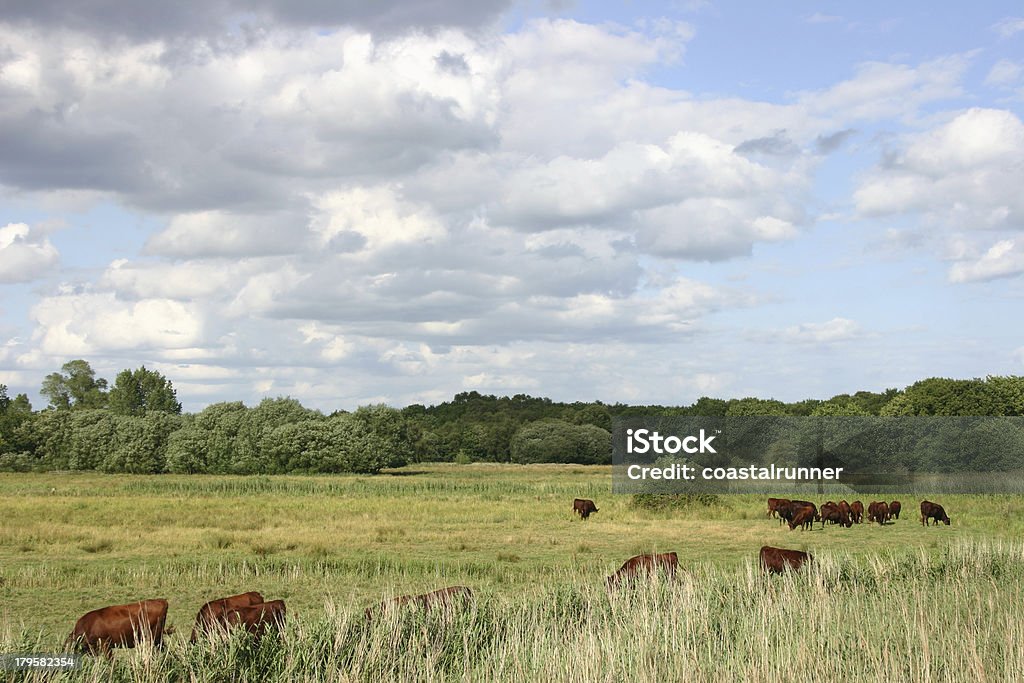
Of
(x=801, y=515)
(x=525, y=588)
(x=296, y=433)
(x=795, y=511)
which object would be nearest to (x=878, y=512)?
(x=795, y=511)

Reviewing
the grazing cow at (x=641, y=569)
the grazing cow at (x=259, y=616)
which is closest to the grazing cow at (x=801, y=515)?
the grazing cow at (x=641, y=569)

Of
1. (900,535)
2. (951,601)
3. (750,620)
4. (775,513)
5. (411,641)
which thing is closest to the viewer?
(411,641)

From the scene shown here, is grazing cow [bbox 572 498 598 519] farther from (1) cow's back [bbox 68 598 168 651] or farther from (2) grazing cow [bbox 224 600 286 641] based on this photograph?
(1) cow's back [bbox 68 598 168 651]

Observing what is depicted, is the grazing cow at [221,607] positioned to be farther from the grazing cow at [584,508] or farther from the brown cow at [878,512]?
the brown cow at [878,512]

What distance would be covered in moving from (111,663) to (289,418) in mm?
85729

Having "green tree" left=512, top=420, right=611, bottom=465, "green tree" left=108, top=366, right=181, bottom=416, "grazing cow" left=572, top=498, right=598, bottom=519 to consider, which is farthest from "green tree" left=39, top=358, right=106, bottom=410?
"grazing cow" left=572, top=498, right=598, bottom=519

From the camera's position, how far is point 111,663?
9055 mm

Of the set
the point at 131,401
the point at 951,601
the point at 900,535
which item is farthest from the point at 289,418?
the point at 951,601

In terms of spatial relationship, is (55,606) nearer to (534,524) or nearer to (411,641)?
(411,641)

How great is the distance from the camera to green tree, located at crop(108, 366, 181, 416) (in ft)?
446

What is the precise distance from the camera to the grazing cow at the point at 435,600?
11.2m

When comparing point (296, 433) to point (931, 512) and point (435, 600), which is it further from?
point (435, 600)

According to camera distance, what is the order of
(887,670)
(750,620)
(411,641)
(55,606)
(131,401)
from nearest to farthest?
(887,670) < (411,641) < (750,620) < (55,606) < (131,401)

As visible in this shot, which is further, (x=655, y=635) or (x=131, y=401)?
(x=131, y=401)
